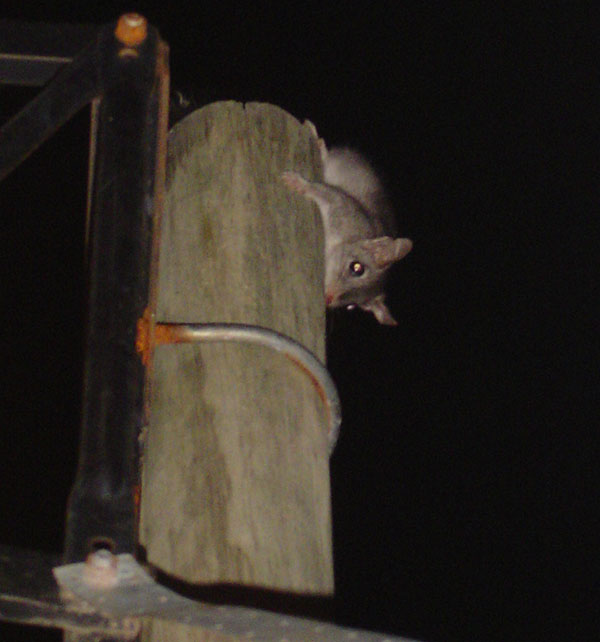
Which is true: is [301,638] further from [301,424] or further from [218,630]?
[301,424]

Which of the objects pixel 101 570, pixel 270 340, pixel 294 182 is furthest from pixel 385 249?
pixel 101 570

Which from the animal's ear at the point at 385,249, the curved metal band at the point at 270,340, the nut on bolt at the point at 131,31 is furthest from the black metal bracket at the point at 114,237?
the animal's ear at the point at 385,249

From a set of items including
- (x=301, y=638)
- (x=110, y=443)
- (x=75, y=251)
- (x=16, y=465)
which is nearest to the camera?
(x=301, y=638)

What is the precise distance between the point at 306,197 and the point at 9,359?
540 cm

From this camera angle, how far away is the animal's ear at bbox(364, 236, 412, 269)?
4.32 meters

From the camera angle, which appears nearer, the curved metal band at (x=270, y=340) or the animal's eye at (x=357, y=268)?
the curved metal band at (x=270, y=340)

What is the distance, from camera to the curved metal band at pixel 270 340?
111 centimetres

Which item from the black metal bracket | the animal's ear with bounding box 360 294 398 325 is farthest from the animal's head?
the black metal bracket

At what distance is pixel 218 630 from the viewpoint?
2.10 feet

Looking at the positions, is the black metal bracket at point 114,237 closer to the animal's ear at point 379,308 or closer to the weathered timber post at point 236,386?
the weathered timber post at point 236,386

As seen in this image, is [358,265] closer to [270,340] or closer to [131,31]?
[270,340]

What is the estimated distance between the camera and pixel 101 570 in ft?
2.41

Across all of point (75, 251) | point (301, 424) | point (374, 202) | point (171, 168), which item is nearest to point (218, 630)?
point (301, 424)

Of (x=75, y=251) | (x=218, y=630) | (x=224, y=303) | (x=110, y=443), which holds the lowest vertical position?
(x=218, y=630)
